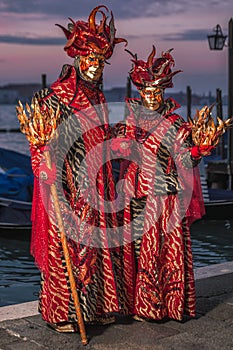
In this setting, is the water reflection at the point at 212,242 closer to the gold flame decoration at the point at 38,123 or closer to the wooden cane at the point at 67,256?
the wooden cane at the point at 67,256

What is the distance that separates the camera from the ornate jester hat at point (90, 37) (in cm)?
430

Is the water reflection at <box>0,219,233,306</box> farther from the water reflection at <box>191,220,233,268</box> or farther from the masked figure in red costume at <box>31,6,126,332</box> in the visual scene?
the masked figure in red costume at <box>31,6,126,332</box>

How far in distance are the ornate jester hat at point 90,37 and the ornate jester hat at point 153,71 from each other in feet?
0.91

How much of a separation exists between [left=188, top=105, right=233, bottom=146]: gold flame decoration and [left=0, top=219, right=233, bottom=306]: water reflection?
362cm

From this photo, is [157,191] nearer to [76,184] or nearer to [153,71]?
[76,184]

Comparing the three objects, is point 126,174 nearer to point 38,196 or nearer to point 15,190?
point 38,196

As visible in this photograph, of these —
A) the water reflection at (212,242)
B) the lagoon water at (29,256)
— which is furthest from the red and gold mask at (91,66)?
the water reflection at (212,242)

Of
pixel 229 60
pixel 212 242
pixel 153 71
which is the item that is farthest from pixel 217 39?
pixel 153 71

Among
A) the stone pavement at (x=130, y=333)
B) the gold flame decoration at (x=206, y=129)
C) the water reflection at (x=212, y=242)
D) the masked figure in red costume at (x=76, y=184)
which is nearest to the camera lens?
the stone pavement at (x=130, y=333)

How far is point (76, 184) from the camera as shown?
4.34m

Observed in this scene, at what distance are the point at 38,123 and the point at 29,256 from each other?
6344 mm

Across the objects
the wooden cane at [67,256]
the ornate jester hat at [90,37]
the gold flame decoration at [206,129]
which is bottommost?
the wooden cane at [67,256]

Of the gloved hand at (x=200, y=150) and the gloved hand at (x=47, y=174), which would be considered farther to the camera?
the gloved hand at (x=200, y=150)

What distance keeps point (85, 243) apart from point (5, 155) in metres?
9.84
